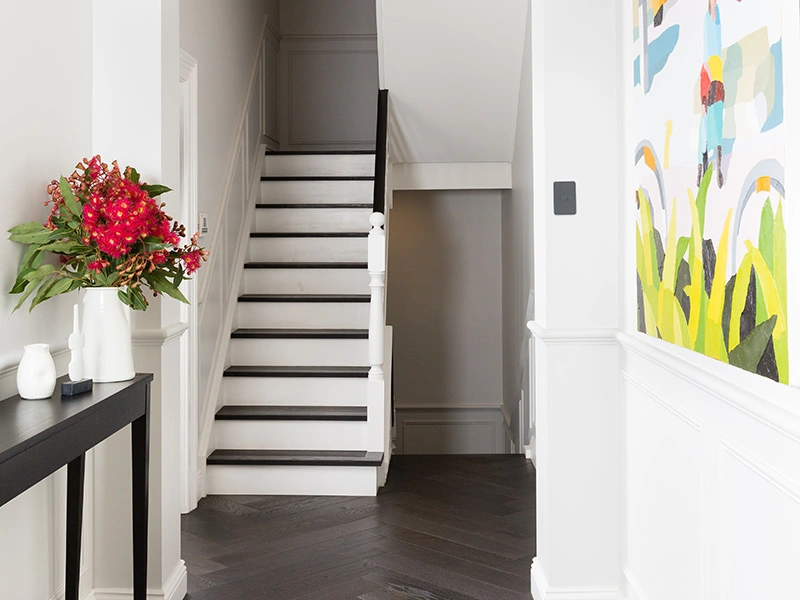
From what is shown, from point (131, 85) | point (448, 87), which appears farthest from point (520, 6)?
point (131, 85)

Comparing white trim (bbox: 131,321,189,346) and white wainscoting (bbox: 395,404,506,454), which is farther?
white wainscoting (bbox: 395,404,506,454)

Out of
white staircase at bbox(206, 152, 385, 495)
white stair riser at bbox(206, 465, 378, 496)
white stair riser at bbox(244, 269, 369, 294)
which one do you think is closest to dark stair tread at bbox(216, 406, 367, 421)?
white staircase at bbox(206, 152, 385, 495)

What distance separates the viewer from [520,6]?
414 centimetres

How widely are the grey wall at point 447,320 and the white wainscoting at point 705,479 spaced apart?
3718 millimetres

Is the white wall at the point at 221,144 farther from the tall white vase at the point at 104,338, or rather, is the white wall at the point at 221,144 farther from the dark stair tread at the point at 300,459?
the tall white vase at the point at 104,338

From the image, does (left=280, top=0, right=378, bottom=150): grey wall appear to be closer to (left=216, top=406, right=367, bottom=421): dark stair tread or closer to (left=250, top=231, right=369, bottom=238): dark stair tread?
(left=250, top=231, right=369, bottom=238): dark stair tread

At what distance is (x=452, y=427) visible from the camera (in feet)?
20.1

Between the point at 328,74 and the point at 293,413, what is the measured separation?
137 inches

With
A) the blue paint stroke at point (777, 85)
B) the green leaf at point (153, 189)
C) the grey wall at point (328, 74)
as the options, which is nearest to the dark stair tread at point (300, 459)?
the green leaf at point (153, 189)

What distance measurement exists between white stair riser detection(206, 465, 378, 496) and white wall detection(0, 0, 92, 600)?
152cm

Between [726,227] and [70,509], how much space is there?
1795 mm

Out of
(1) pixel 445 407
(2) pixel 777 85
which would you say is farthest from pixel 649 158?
(1) pixel 445 407

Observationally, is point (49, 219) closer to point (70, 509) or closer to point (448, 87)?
point (70, 509)

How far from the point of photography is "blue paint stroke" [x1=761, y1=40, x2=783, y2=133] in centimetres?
126
